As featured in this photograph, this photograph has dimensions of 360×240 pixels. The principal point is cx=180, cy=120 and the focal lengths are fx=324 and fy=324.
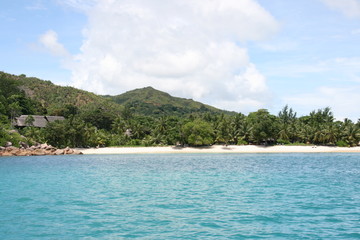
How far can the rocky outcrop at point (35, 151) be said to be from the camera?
2603 inches

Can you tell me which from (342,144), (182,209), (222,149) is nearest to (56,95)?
(222,149)

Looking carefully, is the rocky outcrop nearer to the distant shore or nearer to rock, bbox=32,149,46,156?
rock, bbox=32,149,46,156

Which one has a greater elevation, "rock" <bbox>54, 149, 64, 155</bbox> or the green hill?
the green hill

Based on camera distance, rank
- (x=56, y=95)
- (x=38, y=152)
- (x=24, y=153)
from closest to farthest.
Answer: (x=24, y=153) < (x=38, y=152) < (x=56, y=95)

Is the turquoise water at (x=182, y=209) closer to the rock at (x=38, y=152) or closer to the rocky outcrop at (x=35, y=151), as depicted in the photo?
the rocky outcrop at (x=35, y=151)

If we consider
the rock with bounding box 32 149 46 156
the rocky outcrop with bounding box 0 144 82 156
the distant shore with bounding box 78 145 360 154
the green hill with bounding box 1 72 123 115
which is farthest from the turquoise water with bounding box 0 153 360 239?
the green hill with bounding box 1 72 123 115

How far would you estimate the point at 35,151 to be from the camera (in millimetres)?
69812

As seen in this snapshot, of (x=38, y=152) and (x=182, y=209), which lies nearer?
(x=182, y=209)

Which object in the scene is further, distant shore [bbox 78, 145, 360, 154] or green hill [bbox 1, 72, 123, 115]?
green hill [bbox 1, 72, 123, 115]

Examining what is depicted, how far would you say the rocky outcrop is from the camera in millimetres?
66125

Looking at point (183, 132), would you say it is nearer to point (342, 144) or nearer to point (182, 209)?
point (342, 144)

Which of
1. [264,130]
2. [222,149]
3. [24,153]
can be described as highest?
[264,130]

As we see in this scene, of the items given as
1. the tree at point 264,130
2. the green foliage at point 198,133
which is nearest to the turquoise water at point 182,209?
the green foliage at point 198,133

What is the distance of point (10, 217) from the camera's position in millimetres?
15930
